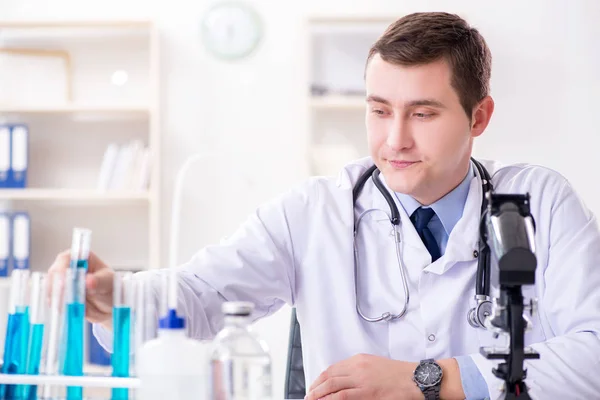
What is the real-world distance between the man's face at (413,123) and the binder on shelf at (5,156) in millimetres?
2508

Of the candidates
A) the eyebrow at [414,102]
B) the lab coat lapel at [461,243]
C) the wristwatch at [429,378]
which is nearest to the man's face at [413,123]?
the eyebrow at [414,102]

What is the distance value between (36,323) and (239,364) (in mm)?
312

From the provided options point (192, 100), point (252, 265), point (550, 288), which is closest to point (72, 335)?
point (252, 265)

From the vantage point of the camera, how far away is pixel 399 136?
1643 mm

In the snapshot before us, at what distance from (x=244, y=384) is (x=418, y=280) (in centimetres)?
70

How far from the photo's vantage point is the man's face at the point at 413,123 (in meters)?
1.64

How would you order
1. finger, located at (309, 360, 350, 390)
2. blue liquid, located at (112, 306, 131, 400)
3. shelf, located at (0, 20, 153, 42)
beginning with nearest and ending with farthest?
blue liquid, located at (112, 306, 131, 400), finger, located at (309, 360, 350, 390), shelf, located at (0, 20, 153, 42)

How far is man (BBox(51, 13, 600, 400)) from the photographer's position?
1.65 m

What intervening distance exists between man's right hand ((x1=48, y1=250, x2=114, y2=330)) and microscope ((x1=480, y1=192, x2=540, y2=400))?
0.57m

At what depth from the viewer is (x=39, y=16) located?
13.4 feet

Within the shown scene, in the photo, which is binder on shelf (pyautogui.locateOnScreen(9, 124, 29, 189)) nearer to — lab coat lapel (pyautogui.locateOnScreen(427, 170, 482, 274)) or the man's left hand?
lab coat lapel (pyautogui.locateOnScreen(427, 170, 482, 274))

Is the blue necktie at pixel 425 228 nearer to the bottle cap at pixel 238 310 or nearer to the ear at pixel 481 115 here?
the ear at pixel 481 115

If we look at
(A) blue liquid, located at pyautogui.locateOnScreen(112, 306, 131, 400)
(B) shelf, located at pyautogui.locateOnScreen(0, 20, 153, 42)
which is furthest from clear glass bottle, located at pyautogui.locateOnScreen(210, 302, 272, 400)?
(B) shelf, located at pyautogui.locateOnScreen(0, 20, 153, 42)

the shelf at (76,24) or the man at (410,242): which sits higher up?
the shelf at (76,24)
